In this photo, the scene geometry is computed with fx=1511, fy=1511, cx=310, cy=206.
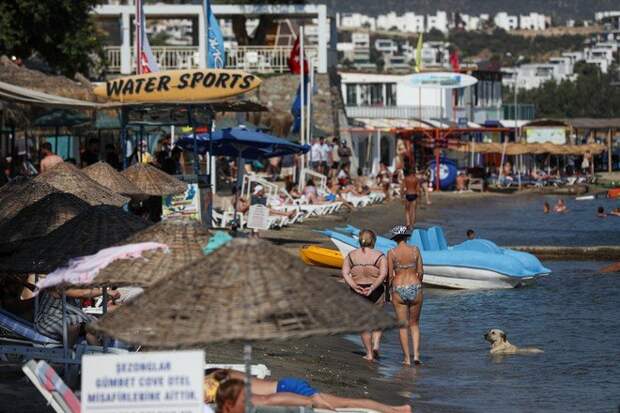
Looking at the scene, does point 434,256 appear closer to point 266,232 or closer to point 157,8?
point 266,232

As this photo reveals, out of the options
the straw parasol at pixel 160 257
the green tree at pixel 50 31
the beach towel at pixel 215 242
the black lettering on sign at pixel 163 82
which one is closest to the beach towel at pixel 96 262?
the straw parasol at pixel 160 257

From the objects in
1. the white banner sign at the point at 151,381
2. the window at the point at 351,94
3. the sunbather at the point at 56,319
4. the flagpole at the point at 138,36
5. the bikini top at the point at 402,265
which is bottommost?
the sunbather at the point at 56,319

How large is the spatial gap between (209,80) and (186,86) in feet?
1.04

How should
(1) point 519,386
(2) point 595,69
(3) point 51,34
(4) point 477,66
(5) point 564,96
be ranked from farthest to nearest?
(2) point 595,69
(5) point 564,96
(4) point 477,66
(3) point 51,34
(1) point 519,386

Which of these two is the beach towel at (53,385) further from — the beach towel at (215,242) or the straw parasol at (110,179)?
the straw parasol at (110,179)

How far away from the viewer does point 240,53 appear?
52.1 meters

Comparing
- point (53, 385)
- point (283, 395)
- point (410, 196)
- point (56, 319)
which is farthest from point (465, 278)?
point (53, 385)

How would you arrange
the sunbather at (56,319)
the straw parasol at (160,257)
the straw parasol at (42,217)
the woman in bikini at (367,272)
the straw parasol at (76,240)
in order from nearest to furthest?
the straw parasol at (160,257), the straw parasol at (76,240), the sunbather at (56,319), the straw parasol at (42,217), the woman in bikini at (367,272)

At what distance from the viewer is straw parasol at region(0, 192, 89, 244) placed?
12.7 metres

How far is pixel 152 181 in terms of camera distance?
68.1 feet

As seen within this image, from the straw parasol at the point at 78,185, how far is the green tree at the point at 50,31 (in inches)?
821

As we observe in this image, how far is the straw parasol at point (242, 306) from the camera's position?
26.2 ft

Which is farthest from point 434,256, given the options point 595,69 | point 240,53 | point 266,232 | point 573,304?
point 595,69

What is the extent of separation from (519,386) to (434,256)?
8217 mm
